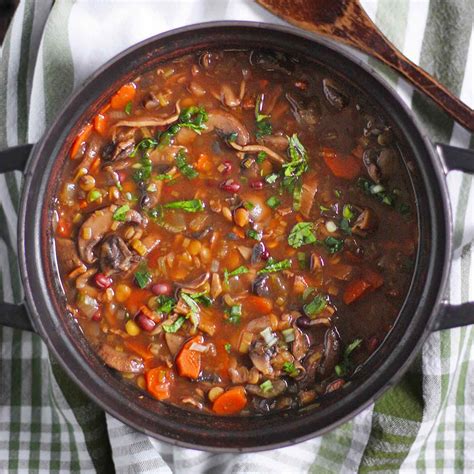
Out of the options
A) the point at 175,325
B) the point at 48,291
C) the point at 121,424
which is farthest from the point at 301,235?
the point at 121,424

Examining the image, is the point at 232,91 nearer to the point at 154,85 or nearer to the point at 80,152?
the point at 154,85

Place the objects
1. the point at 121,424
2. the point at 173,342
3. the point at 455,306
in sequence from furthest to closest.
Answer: the point at 121,424, the point at 173,342, the point at 455,306

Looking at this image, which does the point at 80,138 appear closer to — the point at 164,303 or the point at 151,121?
the point at 151,121

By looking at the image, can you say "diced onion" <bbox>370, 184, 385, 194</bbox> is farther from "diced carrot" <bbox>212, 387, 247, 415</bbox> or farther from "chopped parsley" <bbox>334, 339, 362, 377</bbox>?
"diced carrot" <bbox>212, 387, 247, 415</bbox>

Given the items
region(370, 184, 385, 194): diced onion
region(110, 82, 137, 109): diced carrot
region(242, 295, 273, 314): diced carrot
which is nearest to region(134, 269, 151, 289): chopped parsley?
region(242, 295, 273, 314): diced carrot

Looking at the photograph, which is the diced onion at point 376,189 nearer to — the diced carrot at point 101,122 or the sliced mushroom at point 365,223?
the sliced mushroom at point 365,223

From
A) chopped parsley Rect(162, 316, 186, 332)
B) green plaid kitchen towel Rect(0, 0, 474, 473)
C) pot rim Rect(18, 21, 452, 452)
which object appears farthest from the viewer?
green plaid kitchen towel Rect(0, 0, 474, 473)

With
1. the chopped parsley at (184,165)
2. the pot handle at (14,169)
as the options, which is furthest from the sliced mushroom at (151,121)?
the pot handle at (14,169)
